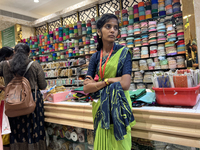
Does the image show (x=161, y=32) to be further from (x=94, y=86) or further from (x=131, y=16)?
(x=94, y=86)

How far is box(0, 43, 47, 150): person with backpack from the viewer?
54.0 inches

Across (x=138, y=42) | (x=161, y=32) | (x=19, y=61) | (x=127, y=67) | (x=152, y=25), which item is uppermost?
(x=152, y=25)

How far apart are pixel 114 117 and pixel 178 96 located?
461mm

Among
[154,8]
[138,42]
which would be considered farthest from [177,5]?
[138,42]

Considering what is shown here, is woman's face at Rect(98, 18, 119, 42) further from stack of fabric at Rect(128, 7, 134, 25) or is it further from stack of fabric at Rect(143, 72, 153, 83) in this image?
stack of fabric at Rect(128, 7, 134, 25)

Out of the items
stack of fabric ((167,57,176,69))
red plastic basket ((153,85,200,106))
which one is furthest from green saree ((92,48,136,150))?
stack of fabric ((167,57,176,69))

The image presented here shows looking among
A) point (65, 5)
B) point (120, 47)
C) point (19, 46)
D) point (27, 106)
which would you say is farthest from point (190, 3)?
point (65, 5)

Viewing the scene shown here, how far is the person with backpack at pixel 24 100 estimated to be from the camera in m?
1.37

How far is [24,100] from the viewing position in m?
1.35

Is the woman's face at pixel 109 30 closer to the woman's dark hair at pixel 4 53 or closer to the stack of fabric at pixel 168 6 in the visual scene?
the woman's dark hair at pixel 4 53

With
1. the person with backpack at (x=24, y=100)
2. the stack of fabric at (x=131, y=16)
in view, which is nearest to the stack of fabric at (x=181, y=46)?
the stack of fabric at (x=131, y=16)

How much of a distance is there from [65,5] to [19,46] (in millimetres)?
5143

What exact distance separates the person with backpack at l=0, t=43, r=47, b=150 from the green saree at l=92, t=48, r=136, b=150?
2.60ft

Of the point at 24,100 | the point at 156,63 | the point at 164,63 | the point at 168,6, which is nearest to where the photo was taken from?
the point at 24,100
